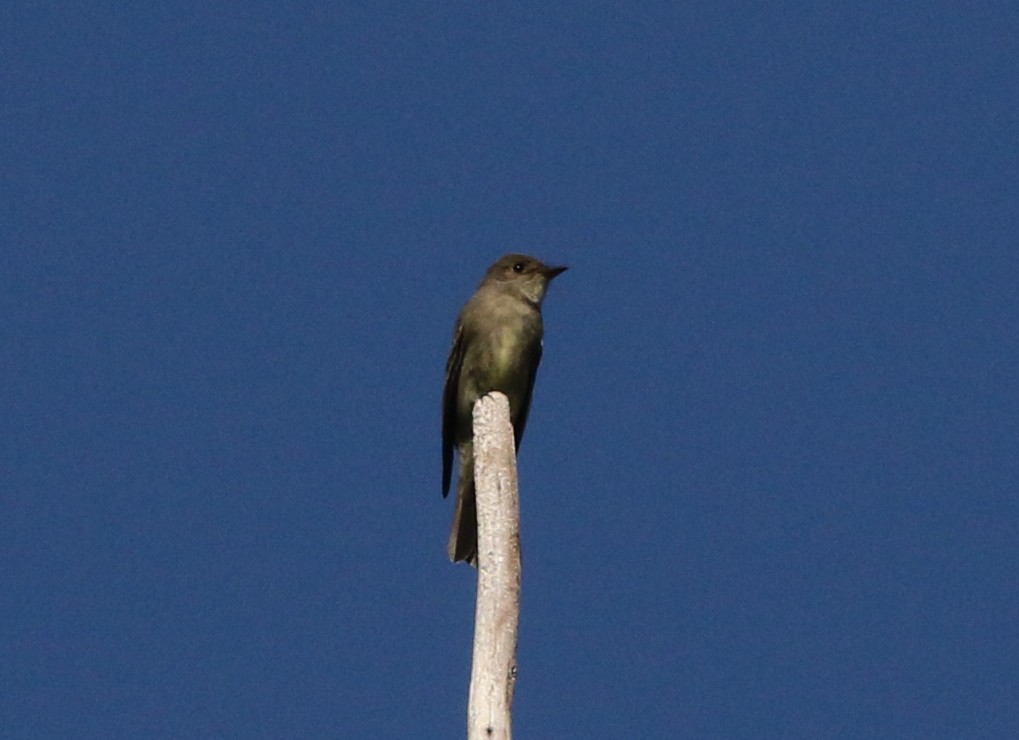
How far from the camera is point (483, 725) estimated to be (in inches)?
306

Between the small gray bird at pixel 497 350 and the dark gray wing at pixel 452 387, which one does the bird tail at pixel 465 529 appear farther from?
the dark gray wing at pixel 452 387

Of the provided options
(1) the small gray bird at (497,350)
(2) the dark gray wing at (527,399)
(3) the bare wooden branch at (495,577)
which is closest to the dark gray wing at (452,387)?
(1) the small gray bird at (497,350)

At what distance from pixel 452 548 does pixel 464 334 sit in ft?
5.24

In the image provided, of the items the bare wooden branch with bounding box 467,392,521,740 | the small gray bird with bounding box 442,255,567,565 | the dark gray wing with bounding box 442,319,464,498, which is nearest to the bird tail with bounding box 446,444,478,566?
the small gray bird with bounding box 442,255,567,565

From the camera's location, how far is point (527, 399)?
11539 mm

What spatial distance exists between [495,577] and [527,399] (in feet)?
11.0

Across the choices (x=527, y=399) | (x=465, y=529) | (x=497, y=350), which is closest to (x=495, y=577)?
(x=465, y=529)

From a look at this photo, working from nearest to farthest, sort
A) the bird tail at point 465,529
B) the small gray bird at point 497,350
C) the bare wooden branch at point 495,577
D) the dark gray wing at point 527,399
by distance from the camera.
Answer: the bare wooden branch at point 495,577
the bird tail at point 465,529
the small gray bird at point 497,350
the dark gray wing at point 527,399

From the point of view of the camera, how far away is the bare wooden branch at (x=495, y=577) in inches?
309

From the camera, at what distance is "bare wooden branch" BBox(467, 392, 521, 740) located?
7.86 m

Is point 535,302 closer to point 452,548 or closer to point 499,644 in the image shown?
point 452,548

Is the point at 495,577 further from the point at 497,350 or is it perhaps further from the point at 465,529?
the point at 497,350

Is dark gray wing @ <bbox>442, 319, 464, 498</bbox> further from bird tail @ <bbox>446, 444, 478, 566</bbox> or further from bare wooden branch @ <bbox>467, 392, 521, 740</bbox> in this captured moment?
bare wooden branch @ <bbox>467, 392, 521, 740</bbox>

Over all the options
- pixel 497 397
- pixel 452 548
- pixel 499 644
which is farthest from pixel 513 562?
pixel 452 548
